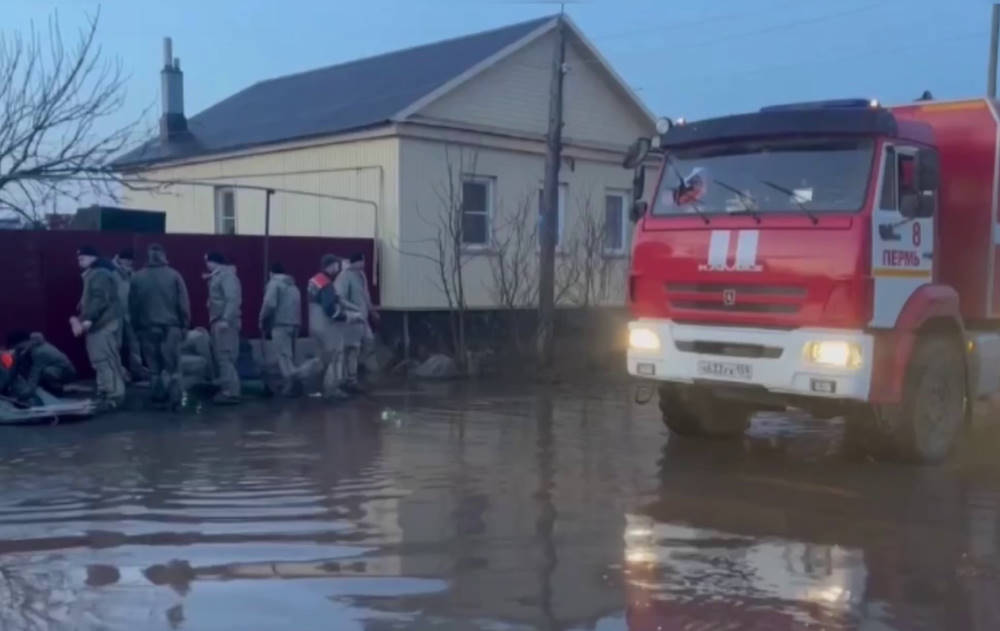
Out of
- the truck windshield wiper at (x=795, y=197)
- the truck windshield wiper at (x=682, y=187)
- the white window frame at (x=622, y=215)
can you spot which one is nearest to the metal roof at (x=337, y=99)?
the white window frame at (x=622, y=215)

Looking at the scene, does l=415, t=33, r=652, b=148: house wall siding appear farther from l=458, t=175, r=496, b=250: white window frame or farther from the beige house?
l=458, t=175, r=496, b=250: white window frame

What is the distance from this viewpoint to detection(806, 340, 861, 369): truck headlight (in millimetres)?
9766

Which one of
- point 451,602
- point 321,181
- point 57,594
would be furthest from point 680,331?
point 321,181

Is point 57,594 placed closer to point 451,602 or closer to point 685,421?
point 451,602

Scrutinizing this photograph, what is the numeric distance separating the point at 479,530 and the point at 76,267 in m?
9.68

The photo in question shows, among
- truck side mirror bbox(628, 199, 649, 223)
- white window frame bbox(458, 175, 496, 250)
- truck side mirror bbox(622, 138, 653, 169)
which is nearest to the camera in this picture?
truck side mirror bbox(622, 138, 653, 169)

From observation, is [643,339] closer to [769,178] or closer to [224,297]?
[769,178]

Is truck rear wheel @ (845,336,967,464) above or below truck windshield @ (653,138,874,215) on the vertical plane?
below

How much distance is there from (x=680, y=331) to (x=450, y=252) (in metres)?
9.98

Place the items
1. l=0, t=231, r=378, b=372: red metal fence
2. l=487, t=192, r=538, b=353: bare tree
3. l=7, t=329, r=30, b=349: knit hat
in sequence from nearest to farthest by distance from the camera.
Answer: l=7, t=329, r=30, b=349: knit hat < l=0, t=231, r=378, b=372: red metal fence < l=487, t=192, r=538, b=353: bare tree

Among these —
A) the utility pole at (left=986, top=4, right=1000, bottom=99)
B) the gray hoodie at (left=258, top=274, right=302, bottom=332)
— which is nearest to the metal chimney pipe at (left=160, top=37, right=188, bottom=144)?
the gray hoodie at (left=258, top=274, right=302, bottom=332)

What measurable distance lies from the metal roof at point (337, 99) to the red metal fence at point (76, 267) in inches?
93.3

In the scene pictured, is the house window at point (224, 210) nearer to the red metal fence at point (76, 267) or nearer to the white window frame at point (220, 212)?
the white window frame at point (220, 212)

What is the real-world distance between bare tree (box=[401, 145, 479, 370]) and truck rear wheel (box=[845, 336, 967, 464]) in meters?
9.53
